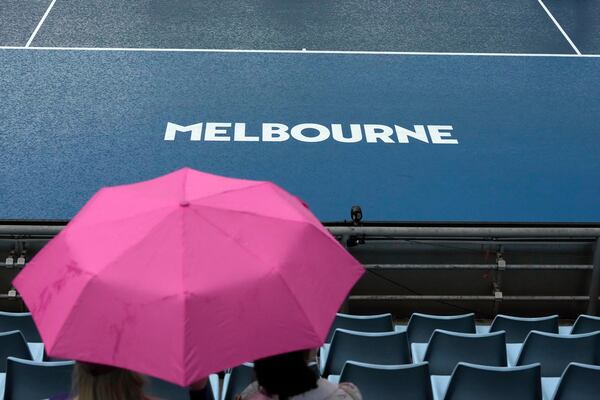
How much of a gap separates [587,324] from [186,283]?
3.12 m

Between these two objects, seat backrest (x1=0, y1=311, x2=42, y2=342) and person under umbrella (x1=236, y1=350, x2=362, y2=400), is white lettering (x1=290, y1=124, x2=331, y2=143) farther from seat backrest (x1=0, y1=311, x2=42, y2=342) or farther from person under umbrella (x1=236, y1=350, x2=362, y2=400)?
person under umbrella (x1=236, y1=350, x2=362, y2=400)

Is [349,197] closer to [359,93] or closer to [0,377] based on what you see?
[359,93]

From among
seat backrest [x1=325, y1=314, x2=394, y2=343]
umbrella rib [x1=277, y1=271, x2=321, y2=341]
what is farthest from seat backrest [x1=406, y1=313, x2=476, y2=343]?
umbrella rib [x1=277, y1=271, x2=321, y2=341]

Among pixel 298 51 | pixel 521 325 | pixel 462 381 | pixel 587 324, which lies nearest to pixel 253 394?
pixel 462 381

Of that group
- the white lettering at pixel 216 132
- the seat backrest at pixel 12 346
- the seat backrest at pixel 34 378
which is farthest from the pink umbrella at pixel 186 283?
the white lettering at pixel 216 132

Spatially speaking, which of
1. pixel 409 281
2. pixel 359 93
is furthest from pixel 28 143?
pixel 409 281

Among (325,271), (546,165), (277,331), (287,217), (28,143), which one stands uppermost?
(28,143)

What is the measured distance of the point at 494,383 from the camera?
420cm

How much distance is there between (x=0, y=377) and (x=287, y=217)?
1884 millimetres

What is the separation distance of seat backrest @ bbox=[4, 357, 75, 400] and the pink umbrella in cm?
81

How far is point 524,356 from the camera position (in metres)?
4.91

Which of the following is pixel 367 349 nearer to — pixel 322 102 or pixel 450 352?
pixel 450 352

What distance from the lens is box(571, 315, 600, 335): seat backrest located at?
5316 millimetres

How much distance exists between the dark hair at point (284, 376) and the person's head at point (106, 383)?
348 mm
